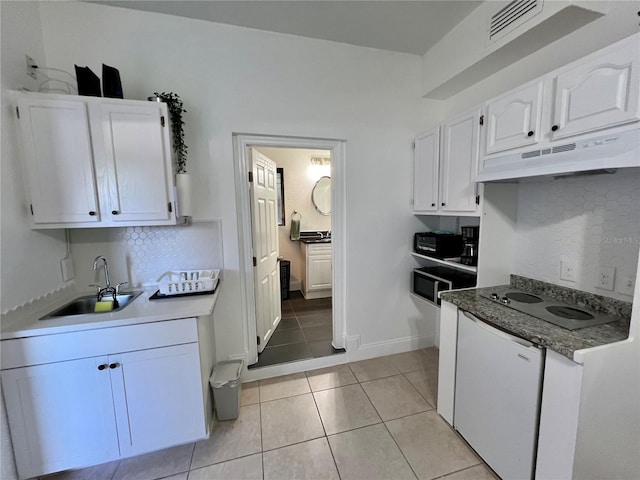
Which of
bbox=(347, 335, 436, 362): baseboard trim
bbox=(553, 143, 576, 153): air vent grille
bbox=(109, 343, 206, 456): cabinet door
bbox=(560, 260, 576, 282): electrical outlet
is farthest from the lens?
bbox=(347, 335, 436, 362): baseboard trim

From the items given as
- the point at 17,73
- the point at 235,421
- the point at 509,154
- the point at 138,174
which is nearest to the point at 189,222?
the point at 138,174

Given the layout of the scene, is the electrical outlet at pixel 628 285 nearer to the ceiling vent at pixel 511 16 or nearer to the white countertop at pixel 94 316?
the ceiling vent at pixel 511 16

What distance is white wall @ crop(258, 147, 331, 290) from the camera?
441 cm

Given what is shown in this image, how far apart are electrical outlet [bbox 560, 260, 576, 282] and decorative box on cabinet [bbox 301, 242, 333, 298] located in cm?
288

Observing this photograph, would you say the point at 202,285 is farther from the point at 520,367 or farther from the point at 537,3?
the point at 537,3

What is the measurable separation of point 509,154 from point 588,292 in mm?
935

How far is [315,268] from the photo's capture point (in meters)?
4.23

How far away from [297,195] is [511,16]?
3.33 metres

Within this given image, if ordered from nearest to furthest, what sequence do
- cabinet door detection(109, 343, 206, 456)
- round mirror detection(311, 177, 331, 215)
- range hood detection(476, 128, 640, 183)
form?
range hood detection(476, 128, 640, 183)
cabinet door detection(109, 343, 206, 456)
round mirror detection(311, 177, 331, 215)

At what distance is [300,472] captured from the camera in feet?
5.00

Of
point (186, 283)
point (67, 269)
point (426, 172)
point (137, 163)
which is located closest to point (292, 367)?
point (186, 283)

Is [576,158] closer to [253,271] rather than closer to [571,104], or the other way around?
[571,104]

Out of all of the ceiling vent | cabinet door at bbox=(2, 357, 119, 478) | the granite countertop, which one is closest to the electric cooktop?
the granite countertop

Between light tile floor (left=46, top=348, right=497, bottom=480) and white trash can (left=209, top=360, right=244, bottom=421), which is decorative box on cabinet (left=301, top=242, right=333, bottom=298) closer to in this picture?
light tile floor (left=46, top=348, right=497, bottom=480)
